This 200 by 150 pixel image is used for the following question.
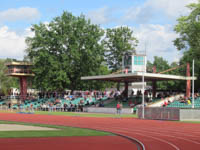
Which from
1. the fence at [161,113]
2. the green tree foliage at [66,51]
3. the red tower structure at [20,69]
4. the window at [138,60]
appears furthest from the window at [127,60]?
the fence at [161,113]

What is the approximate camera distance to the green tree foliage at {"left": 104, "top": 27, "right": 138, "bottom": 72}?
6856 cm

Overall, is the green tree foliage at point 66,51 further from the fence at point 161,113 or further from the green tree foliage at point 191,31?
the fence at point 161,113

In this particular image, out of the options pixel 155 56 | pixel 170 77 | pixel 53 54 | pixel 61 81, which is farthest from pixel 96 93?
pixel 155 56

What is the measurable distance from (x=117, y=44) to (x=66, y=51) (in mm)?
10131

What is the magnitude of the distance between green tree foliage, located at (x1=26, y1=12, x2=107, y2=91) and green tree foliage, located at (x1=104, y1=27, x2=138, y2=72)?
290 cm

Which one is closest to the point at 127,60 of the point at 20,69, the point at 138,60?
the point at 138,60

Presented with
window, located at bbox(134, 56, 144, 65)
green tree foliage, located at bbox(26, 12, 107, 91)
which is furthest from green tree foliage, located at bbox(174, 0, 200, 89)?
green tree foliage, located at bbox(26, 12, 107, 91)

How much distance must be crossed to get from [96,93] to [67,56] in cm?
849

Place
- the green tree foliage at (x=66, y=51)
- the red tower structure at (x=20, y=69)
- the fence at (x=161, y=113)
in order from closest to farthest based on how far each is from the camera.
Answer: the fence at (x=161, y=113)
the green tree foliage at (x=66, y=51)
the red tower structure at (x=20, y=69)

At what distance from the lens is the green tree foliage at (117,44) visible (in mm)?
68562

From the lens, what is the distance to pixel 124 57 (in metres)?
64.5

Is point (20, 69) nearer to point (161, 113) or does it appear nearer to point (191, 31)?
point (191, 31)

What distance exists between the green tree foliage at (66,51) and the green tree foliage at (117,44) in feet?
9.52

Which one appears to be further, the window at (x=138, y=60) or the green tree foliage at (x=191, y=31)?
the window at (x=138, y=60)
